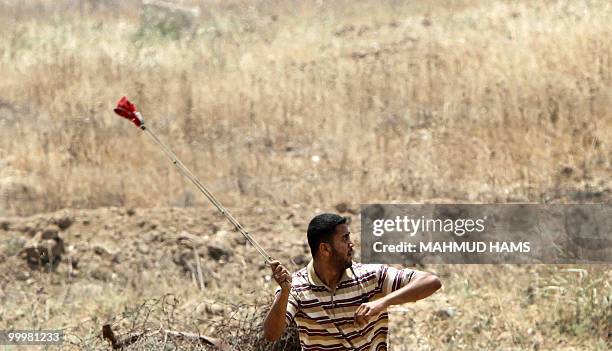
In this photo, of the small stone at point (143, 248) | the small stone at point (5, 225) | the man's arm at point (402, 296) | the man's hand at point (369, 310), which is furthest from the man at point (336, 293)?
the small stone at point (5, 225)

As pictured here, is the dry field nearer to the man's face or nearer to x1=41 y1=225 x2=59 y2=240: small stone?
x1=41 y1=225 x2=59 y2=240: small stone

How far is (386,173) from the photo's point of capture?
44.6 ft

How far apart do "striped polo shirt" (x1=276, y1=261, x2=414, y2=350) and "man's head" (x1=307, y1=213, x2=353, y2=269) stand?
3.7 inches

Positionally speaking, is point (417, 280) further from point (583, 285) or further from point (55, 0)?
point (55, 0)

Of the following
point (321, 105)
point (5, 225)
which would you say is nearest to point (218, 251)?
point (5, 225)

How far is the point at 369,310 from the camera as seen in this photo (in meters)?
4.04

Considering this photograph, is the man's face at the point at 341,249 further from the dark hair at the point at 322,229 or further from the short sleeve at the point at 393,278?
the short sleeve at the point at 393,278

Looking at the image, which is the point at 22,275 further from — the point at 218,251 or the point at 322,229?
the point at 322,229

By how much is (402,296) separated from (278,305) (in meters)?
0.48

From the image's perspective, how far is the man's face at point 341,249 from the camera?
14.3 ft

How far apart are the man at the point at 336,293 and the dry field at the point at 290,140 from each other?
2.93 metres

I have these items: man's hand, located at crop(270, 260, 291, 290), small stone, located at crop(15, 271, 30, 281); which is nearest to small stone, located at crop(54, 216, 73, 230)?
small stone, located at crop(15, 271, 30, 281)

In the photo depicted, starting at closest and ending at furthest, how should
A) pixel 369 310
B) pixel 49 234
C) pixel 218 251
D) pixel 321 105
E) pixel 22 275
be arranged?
pixel 369 310 → pixel 22 275 → pixel 218 251 → pixel 49 234 → pixel 321 105

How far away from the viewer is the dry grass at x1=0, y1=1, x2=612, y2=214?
1352 cm
